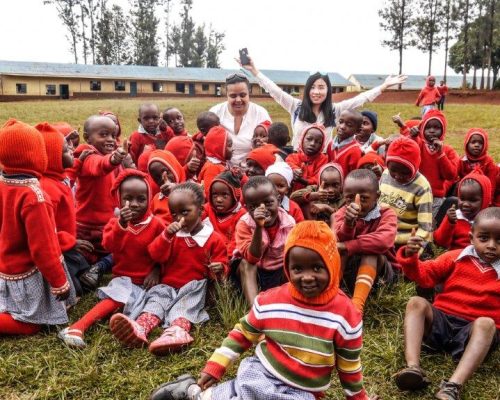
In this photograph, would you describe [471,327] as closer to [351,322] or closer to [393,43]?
[351,322]

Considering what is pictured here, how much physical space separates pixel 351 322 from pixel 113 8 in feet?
177

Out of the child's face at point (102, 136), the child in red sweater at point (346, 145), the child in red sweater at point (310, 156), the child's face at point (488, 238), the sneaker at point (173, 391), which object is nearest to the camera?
the sneaker at point (173, 391)

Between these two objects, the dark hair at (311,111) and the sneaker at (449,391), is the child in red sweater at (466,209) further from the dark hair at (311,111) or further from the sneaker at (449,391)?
the dark hair at (311,111)

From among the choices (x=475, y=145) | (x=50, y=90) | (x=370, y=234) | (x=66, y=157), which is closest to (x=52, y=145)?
(x=66, y=157)

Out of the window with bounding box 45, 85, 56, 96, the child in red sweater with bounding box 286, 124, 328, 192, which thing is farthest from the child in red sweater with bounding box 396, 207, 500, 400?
the window with bounding box 45, 85, 56, 96

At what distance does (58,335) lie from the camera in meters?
3.35

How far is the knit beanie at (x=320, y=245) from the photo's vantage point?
7.16 ft

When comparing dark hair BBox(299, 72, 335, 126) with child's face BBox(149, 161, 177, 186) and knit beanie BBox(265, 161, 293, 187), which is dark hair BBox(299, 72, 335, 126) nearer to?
knit beanie BBox(265, 161, 293, 187)

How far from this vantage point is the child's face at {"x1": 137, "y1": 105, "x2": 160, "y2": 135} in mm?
6699

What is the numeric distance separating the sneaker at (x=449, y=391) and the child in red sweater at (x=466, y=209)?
166 centimetres

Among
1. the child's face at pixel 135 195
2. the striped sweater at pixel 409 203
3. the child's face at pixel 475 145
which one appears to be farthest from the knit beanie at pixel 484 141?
the child's face at pixel 135 195

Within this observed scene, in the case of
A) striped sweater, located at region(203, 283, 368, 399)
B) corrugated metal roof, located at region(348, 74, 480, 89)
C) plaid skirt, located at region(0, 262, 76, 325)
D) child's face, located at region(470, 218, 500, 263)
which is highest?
corrugated metal roof, located at region(348, 74, 480, 89)

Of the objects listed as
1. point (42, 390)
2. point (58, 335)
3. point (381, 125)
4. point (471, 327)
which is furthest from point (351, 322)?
point (381, 125)

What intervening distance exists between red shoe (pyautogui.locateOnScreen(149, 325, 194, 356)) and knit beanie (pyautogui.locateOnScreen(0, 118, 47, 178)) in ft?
4.75
